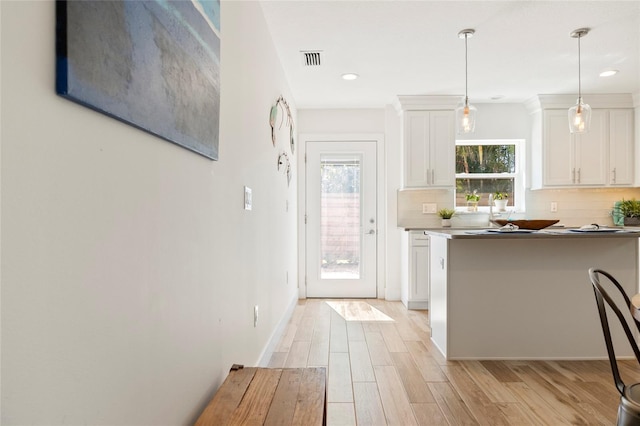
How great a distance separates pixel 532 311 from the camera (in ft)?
9.23

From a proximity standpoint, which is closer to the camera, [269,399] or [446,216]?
[269,399]

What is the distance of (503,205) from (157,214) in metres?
4.64

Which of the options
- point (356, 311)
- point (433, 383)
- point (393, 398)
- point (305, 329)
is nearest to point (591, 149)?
point (356, 311)

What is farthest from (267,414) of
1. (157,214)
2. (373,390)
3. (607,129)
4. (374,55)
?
(607,129)

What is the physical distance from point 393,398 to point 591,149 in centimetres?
404

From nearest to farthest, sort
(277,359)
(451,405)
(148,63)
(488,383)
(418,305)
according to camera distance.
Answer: (148,63), (451,405), (488,383), (277,359), (418,305)

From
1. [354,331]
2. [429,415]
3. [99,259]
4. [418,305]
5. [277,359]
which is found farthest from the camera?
[418,305]

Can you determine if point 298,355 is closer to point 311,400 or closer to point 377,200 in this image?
point 311,400

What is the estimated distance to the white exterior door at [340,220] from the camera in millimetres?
5094

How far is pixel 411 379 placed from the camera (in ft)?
8.16

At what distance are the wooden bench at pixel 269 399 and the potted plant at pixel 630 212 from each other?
4.66 m

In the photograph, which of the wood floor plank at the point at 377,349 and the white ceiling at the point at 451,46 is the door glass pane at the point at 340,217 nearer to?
the white ceiling at the point at 451,46

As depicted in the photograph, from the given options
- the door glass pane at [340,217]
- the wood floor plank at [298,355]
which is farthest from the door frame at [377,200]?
the wood floor plank at [298,355]

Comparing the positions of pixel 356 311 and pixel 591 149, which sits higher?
pixel 591 149
